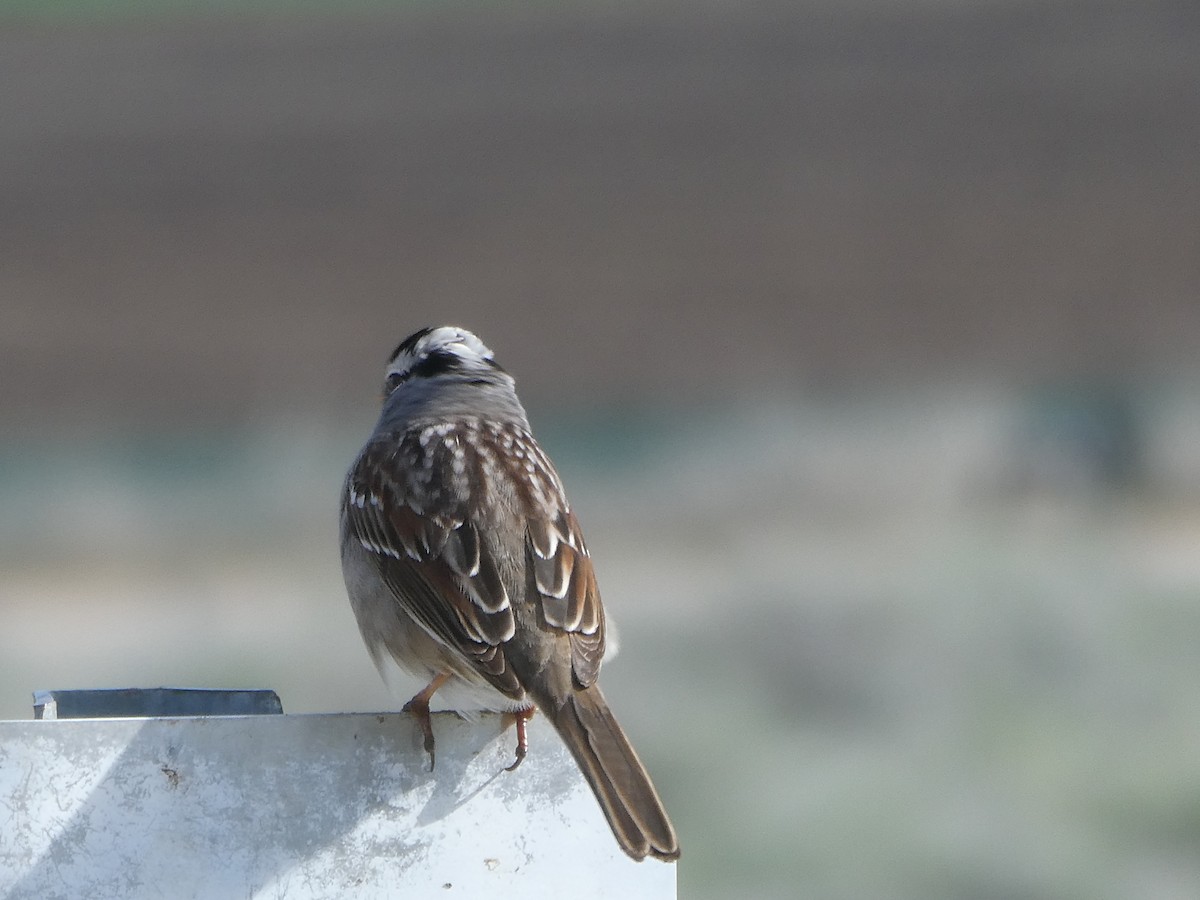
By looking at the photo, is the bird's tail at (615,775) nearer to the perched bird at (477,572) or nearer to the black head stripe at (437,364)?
the perched bird at (477,572)

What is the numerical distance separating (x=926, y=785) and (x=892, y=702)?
3.14 feet

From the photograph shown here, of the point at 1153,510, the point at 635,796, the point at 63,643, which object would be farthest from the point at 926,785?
the point at 635,796

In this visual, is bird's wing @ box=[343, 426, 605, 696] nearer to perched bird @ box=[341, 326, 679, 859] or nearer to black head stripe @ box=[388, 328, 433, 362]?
perched bird @ box=[341, 326, 679, 859]

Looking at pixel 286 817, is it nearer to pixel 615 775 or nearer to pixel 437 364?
pixel 615 775

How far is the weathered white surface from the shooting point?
237 centimetres

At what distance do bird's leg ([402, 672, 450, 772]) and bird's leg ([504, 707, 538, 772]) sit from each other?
4.8 inches

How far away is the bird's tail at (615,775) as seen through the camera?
2654 millimetres

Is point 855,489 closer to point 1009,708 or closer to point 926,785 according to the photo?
point 1009,708

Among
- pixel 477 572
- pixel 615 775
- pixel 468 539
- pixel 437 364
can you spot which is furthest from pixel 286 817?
pixel 437 364

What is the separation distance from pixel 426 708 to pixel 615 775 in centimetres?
41

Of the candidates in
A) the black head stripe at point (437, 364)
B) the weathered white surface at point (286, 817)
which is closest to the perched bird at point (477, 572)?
the black head stripe at point (437, 364)

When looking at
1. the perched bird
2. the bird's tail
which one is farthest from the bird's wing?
Result: the bird's tail

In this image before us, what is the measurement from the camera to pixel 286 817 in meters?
2.47

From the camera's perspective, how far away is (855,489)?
471 inches
